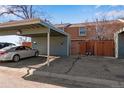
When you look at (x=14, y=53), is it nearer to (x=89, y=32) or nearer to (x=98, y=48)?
(x=98, y=48)

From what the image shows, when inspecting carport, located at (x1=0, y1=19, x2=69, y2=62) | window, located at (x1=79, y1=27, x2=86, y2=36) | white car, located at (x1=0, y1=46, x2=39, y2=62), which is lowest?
white car, located at (x1=0, y1=46, x2=39, y2=62)

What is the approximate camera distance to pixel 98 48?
19047mm

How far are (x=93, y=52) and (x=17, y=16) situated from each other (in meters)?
19.0

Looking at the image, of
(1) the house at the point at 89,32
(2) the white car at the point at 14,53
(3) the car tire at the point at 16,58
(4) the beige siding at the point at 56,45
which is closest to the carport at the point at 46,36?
(4) the beige siding at the point at 56,45

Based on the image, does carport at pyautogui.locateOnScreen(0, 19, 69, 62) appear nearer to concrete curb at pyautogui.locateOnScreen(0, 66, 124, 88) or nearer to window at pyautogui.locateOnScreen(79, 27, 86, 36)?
concrete curb at pyautogui.locateOnScreen(0, 66, 124, 88)

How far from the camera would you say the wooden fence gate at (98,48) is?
18.6 m

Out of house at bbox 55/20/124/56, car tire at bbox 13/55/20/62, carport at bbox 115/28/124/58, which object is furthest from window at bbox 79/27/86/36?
car tire at bbox 13/55/20/62

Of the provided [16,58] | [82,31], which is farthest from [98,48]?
[16,58]

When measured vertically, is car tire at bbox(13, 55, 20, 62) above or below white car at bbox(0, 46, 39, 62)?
below

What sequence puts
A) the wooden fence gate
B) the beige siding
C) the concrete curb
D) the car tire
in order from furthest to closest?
the beige siding → the wooden fence gate → the car tire → the concrete curb

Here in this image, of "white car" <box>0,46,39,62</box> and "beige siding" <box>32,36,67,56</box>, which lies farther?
"beige siding" <box>32,36,67,56</box>

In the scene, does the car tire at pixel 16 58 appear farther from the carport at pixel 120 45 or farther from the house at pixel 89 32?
the carport at pixel 120 45

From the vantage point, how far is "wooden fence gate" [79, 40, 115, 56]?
1862cm
